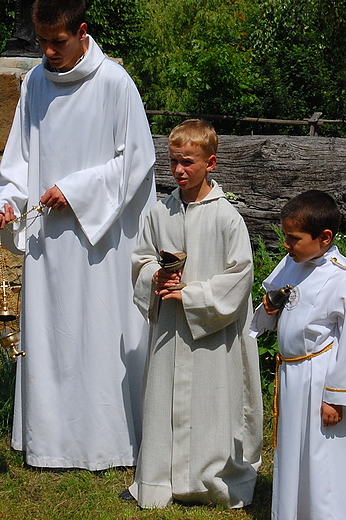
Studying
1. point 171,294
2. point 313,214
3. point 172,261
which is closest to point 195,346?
point 171,294

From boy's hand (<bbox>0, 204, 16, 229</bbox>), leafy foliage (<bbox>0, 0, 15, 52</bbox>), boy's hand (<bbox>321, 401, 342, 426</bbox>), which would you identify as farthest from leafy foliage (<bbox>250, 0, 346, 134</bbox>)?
boy's hand (<bbox>321, 401, 342, 426</bbox>)

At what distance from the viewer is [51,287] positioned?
407 cm

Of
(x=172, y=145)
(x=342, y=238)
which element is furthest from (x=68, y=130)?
(x=342, y=238)

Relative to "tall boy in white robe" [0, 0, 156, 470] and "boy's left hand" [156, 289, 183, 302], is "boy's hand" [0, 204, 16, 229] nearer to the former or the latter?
"tall boy in white robe" [0, 0, 156, 470]

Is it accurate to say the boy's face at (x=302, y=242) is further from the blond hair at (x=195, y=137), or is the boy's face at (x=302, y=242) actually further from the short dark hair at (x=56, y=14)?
the short dark hair at (x=56, y=14)

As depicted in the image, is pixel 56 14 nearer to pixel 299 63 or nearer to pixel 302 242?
pixel 302 242

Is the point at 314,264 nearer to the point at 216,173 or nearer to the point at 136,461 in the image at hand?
the point at 136,461

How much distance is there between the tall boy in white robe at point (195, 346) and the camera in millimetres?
3486

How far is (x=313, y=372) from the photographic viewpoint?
312 centimetres

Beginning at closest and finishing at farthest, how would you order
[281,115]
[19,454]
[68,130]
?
[68,130], [19,454], [281,115]

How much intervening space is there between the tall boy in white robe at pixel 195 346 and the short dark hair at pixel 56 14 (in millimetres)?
786

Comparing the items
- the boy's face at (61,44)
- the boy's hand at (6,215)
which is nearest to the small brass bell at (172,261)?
the boy's hand at (6,215)

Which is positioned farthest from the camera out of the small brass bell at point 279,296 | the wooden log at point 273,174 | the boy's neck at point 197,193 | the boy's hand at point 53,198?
the wooden log at point 273,174

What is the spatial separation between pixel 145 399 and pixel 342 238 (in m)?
2.58
